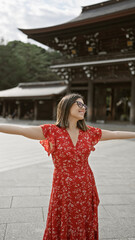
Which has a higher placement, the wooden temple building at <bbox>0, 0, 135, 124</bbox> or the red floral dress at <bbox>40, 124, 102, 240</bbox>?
the wooden temple building at <bbox>0, 0, 135, 124</bbox>

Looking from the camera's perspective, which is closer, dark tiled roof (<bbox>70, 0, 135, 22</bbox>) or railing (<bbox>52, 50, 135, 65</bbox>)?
railing (<bbox>52, 50, 135, 65</bbox>)

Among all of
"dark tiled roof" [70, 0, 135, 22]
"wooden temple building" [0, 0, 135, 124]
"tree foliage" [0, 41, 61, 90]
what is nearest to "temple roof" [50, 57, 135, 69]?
"wooden temple building" [0, 0, 135, 124]

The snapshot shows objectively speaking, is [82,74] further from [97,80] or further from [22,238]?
[22,238]

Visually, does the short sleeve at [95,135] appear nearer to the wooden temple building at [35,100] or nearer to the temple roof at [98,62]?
the temple roof at [98,62]

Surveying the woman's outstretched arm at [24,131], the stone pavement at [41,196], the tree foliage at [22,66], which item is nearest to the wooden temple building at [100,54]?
the stone pavement at [41,196]

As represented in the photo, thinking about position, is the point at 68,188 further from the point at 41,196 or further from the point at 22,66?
the point at 22,66

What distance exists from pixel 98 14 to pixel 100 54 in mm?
3929

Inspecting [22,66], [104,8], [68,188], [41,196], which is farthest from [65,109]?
[22,66]

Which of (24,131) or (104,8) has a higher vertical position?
(104,8)

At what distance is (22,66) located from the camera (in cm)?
4025

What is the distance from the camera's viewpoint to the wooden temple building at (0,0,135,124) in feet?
46.8

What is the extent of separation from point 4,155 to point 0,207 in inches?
156

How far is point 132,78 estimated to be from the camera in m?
14.8

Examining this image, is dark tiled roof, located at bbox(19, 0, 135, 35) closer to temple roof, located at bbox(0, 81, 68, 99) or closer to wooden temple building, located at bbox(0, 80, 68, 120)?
wooden temple building, located at bbox(0, 80, 68, 120)
